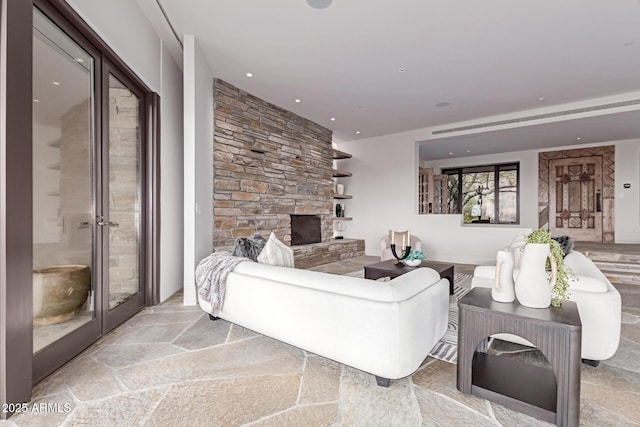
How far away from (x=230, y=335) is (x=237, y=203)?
235 centimetres

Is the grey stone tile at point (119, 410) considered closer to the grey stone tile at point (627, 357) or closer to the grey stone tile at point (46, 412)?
the grey stone tile at point (46, 412)

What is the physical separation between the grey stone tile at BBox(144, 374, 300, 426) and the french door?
91 cm

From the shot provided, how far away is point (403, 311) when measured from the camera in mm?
1602

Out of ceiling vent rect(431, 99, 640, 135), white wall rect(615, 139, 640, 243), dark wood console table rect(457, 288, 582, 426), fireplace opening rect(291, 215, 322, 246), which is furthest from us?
white wall rect(615, 139, 640, 243)

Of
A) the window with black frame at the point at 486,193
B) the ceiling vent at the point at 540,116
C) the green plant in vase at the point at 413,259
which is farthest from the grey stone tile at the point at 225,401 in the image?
the window with black frame at the point at 486,193

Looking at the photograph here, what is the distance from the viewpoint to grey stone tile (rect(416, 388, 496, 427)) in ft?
4.70

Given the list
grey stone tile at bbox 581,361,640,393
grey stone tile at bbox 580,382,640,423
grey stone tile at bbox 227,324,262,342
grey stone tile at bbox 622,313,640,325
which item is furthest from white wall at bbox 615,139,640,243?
grey stone tile at bbox 227,324,262,342

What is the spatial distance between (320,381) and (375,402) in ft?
1.18

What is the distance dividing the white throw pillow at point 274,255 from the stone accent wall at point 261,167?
1814 millimetres

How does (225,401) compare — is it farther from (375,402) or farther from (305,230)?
(305,230)

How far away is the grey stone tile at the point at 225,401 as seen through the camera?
1.47 meters

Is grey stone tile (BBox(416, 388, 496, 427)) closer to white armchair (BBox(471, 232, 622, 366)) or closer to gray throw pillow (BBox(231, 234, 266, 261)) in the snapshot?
white armchair (BBox(471, 232, 622, 366))

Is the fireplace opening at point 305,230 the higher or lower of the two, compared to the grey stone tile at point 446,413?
higher

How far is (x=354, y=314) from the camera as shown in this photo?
1.71m
